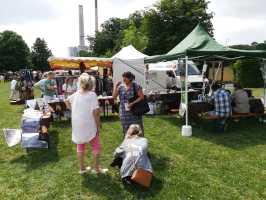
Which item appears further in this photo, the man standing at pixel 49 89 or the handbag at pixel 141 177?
the man standing at pixel 49 89

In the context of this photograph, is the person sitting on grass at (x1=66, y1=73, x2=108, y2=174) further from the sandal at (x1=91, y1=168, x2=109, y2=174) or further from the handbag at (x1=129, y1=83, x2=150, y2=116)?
the handbag at (x1=129, y1=83, x2=150, y2=116)

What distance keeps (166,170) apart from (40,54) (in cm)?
8208

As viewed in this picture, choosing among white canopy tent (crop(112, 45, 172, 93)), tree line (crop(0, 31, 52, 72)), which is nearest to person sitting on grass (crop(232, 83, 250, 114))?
white canopy tent (crop(112, 45, 172, 93))

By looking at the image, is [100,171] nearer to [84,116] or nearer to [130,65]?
[84,116]

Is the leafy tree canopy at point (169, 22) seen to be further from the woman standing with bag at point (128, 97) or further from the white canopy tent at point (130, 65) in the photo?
the woman standing with bag at point (128, 97)

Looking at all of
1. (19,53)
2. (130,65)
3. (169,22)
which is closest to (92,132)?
(130,65)

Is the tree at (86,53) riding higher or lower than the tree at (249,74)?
higher

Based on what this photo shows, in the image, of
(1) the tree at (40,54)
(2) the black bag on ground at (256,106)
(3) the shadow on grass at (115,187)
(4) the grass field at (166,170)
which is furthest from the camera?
(1) the tree at (40,54)

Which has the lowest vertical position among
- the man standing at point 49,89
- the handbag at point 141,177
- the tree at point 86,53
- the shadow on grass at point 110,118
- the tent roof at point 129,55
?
the handbag at point 141,177

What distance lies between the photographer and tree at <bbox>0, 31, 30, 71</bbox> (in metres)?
79.5

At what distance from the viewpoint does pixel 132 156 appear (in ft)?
18.3

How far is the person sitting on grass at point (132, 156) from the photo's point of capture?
5.54 m

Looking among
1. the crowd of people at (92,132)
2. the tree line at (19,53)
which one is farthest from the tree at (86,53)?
the crowd of people at (92,132)

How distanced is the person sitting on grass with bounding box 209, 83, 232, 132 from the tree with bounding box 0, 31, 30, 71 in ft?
243
